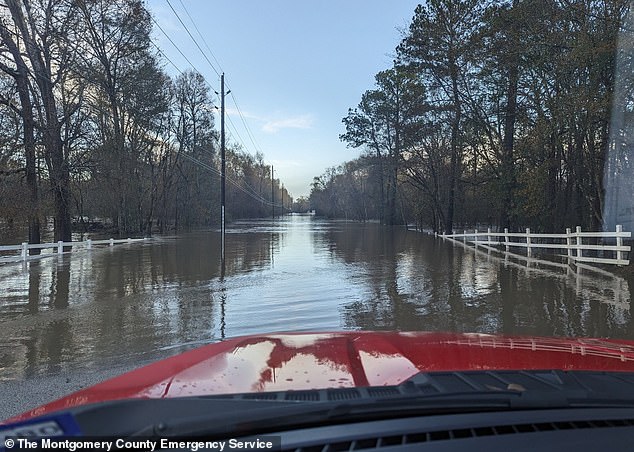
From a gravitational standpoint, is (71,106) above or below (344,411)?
above

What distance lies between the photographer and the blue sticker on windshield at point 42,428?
162 centimetres

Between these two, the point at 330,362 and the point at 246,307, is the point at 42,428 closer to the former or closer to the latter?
the point at 330,362

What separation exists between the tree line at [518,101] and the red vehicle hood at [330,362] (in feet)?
40.8

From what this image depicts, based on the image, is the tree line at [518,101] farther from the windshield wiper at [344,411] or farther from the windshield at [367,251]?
the windshield wiper at [344,411]

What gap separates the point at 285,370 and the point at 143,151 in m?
46.6

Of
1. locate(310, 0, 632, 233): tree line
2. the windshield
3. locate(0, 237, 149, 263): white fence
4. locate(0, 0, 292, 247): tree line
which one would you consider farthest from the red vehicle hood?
locate(0, 0, 292, 247): tree line

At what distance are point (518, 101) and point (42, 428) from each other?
25.6 meters

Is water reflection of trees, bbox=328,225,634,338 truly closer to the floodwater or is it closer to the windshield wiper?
the floodwater

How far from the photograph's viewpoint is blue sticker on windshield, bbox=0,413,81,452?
1616 millimetres

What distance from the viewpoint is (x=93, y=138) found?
26547 mm

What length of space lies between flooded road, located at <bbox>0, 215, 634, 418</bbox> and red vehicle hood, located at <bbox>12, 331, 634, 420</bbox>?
2527 millimetres

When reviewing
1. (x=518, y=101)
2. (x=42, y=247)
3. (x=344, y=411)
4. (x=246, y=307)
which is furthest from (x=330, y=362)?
(x=518, y=101)

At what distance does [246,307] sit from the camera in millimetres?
8875

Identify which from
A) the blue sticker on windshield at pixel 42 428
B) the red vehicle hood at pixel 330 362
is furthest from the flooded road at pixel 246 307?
the blue sticker on windshield at pixel 42 428
